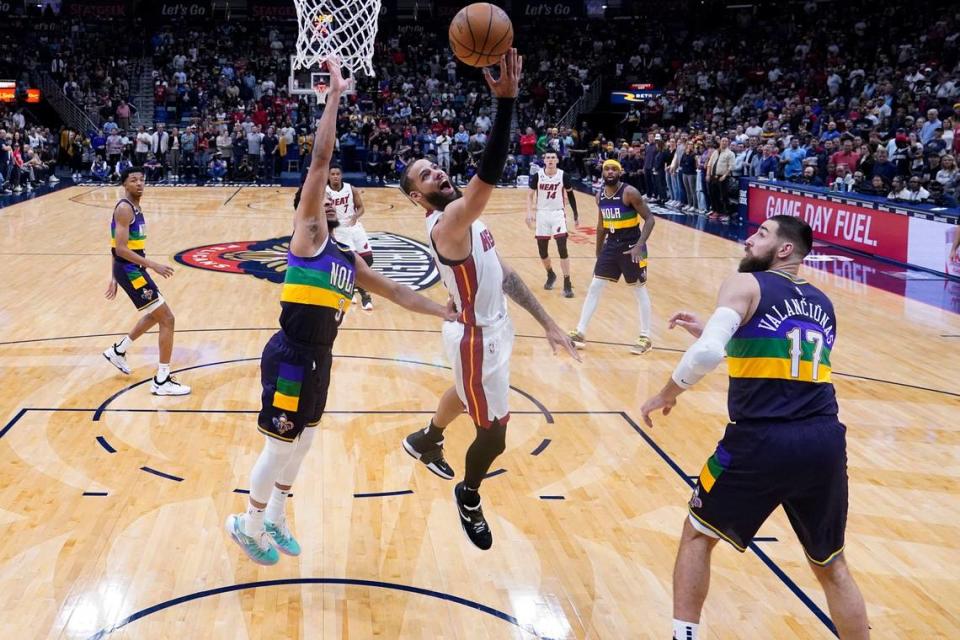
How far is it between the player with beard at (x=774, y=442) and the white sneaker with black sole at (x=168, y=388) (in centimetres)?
491

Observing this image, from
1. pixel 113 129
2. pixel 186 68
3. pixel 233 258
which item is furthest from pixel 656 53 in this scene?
pixel 233 258

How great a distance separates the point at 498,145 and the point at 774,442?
65.4 inches

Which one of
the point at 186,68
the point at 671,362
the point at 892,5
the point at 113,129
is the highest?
the point at 892,5

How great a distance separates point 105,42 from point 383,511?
3412 cm

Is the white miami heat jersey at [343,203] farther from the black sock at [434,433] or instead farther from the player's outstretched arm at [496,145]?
the player's outstretched arm at [496,145]

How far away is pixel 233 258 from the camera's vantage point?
46.0ft

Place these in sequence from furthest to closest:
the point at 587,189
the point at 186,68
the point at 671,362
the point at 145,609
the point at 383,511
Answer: the point at 186,68 → the point at 587,189 → the point at 671,362 → the point at 383,511 → the point at 145,609

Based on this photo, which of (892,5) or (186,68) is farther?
(186,68)

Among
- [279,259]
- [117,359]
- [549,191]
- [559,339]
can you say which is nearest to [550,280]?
[549,191]

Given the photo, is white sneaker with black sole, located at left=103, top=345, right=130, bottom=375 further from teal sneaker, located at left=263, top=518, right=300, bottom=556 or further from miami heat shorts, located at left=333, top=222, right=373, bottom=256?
teal sneaker, located at left=263, top=518, right=300, bottom=556

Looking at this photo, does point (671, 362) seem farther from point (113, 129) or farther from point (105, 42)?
point (105, 42)

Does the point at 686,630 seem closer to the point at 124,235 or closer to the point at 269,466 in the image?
the point at 269,466

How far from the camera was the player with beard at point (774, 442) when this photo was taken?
357cm

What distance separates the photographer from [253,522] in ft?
14.9
